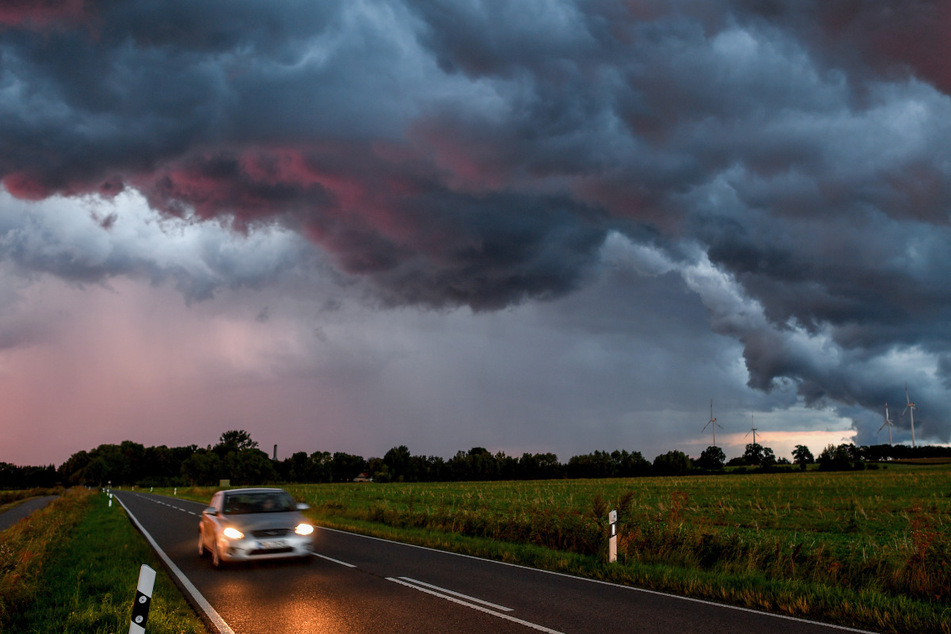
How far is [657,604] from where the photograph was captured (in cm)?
922

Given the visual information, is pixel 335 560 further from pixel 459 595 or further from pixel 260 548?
pixel 459 595

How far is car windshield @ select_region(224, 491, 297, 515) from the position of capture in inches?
537

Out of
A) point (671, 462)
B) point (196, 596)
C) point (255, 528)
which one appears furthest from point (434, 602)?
point (671, 462)

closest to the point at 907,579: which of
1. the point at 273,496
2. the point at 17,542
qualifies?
the point at 273,496

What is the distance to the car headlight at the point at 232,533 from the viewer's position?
1250 cm

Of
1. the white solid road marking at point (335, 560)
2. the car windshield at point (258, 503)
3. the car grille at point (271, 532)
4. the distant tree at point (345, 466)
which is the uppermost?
the car windshield at point (258, 503)

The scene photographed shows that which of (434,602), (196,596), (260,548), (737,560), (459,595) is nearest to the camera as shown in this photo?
(434,602)

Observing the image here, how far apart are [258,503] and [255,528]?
52.5 inches

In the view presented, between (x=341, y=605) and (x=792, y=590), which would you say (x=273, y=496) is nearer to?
(x=341, y=605)

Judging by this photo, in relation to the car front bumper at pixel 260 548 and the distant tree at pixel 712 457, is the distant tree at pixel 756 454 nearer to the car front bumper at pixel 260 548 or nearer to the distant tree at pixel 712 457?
the distant tree at pixel 712 457

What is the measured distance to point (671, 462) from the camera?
507 ft

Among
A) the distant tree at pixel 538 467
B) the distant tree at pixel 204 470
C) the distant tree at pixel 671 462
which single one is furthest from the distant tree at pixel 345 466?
the distant tree at pixel 671 462

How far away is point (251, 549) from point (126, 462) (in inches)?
8021

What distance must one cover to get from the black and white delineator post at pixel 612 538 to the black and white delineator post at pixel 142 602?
30.0 feet
